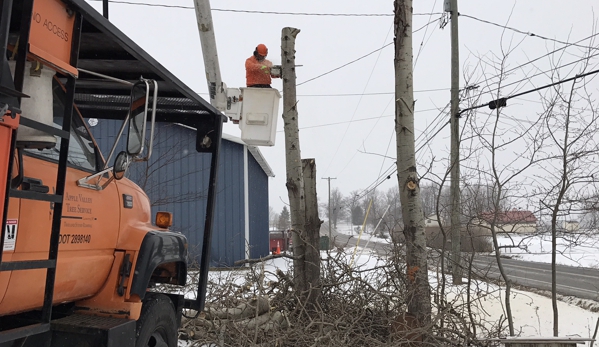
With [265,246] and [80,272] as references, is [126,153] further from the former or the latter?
[265,246]

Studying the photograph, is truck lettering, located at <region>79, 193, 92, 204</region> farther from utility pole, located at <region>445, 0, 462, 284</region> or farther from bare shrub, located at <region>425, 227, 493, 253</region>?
bare shrub, located at <region>425, 227, 493, 253</region>

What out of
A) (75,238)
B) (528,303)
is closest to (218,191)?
(528,303)

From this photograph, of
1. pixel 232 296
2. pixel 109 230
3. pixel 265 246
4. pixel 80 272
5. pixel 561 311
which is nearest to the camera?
pixel 80 272

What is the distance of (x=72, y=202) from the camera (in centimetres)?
260

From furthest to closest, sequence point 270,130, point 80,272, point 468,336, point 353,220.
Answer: point 353,220 → point 270,130 → point 468,336 → point 80,272

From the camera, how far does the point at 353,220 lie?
3994 inches

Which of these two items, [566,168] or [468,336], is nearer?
[468,336]

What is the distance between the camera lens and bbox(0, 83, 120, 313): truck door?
220cm

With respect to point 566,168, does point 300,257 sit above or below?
below

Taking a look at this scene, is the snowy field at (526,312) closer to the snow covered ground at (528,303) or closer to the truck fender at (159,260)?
the snow covered ground at (528,303)

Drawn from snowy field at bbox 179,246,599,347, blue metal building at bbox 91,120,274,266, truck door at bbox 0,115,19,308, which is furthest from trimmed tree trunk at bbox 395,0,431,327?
blue metal building at bbox 91,120,274,266

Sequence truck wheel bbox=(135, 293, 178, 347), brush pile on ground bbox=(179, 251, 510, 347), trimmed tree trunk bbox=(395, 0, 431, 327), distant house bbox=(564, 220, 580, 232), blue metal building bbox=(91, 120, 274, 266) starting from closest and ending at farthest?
truck wheel bbox=(135, 293, 178, 347)
brush pile on ground bbox=(179, 251, 510, 347)
trimmed tree trunk bbox=(395, 0, 431, 327)
distant house bbox=(564, 220, 580, 232)
blue metal building bbox=(91, 120, 274, 266)

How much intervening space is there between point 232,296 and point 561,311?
7.20 meters

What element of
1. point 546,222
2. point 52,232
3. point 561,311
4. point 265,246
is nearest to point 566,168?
point 546,222
